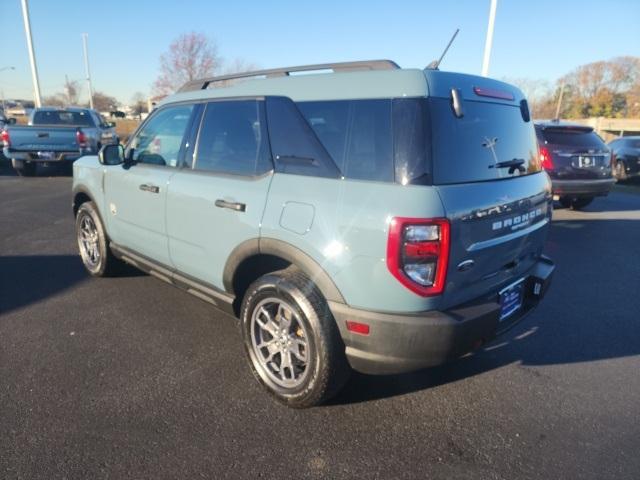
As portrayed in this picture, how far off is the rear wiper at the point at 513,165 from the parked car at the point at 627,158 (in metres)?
14.2

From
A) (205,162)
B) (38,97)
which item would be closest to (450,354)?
(205,162)

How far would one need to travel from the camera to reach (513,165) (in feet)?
8.72

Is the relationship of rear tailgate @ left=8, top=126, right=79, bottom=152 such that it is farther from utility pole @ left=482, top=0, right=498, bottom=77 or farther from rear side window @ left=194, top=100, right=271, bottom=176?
utility pole @ left=482, top=0, right=498, bottom=77

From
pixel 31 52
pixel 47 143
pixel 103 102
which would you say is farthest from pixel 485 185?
pixel 103 102

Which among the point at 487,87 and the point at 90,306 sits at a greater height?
the point at 487,87

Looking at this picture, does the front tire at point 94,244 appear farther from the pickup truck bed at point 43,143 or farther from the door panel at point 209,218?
A: the pickup truck bed at point 43,143

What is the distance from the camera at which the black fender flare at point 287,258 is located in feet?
7.54

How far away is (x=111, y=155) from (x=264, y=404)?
8.58 ft

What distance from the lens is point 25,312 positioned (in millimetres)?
3771

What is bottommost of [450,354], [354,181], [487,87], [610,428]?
[610,428]

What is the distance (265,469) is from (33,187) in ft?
36.2

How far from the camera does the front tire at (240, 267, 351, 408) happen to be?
2359 millimetres

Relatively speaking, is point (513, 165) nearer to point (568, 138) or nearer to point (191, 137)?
point (191, 137)

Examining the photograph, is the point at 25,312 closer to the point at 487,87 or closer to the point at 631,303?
the point at 487,87
